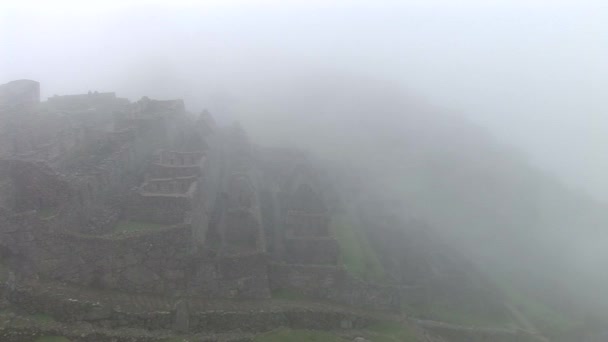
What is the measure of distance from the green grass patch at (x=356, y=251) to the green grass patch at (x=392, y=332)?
12.3 ft

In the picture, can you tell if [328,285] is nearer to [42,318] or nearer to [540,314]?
[42,318]

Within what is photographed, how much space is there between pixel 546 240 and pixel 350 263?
29.6 metres

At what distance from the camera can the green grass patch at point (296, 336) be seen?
78.3ft

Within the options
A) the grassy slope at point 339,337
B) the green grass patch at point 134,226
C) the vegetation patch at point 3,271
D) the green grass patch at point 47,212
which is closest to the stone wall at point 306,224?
the grassy slope at point 339,337

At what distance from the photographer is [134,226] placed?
89.5 feet

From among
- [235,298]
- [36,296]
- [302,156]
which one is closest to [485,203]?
[302,156]

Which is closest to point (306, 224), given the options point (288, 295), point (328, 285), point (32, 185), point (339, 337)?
point (328, 285)

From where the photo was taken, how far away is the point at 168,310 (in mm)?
23547

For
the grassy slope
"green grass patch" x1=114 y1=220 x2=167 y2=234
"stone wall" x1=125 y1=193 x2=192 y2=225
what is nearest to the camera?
the grassy slope

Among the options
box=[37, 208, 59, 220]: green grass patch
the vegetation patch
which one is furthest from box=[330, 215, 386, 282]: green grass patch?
the vegetation patch

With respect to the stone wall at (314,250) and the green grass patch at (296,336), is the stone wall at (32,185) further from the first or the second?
the stone wall at (314,250)

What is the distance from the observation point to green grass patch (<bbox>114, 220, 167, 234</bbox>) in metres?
26.3

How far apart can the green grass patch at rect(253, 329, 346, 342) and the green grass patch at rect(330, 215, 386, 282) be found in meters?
6.72

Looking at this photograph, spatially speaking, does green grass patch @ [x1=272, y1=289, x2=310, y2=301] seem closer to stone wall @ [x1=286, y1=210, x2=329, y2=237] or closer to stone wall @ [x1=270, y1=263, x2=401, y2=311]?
stone wall @ [x1=270, y1=263, x2=401, y2=311]
